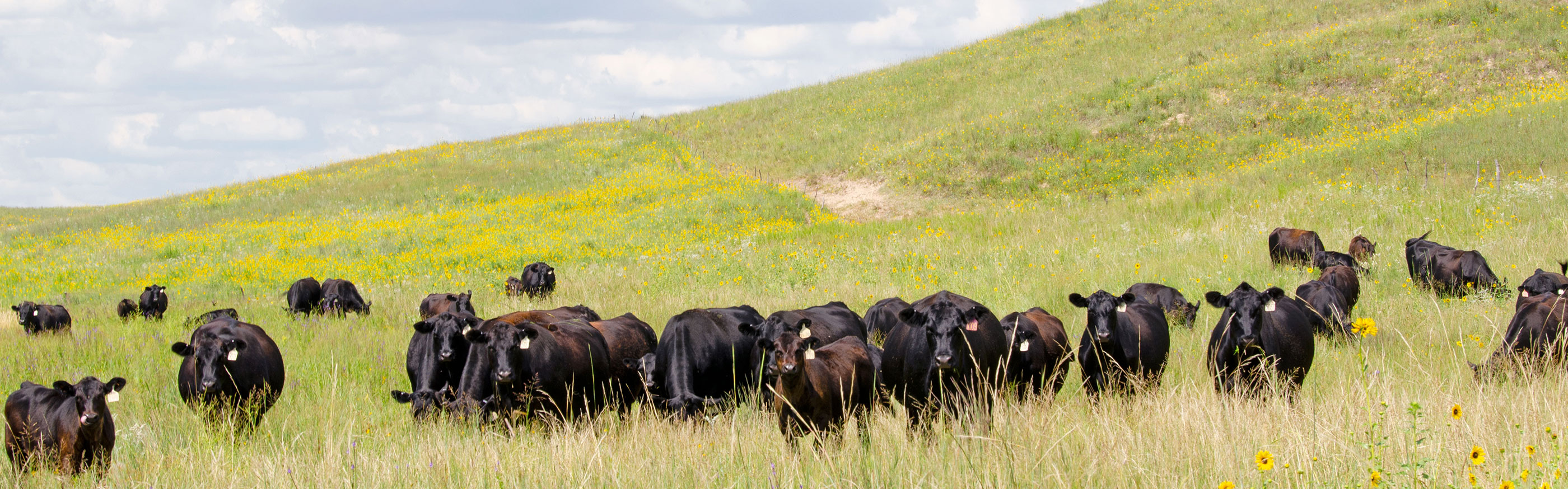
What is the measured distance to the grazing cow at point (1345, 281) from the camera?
1079cm

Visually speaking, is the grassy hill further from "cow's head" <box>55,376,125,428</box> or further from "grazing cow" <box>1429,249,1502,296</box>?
"cow's head" <box>55,376,125,428</box>

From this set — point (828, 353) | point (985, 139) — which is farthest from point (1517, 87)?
point (828, 353)

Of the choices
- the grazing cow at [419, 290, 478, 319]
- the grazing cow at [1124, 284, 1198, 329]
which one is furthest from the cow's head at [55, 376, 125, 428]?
the grazing cow at [1124, 284, 1198, 329]

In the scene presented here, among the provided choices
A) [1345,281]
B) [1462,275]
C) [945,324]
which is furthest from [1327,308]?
[945,324]

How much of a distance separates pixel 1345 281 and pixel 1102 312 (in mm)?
5252

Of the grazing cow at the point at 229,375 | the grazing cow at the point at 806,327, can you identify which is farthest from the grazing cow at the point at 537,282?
the grazing cow at the point at 229,375

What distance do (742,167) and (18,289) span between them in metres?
23.4

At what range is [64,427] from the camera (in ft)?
21.0

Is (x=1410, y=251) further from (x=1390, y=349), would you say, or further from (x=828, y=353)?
(x=828, y=353)

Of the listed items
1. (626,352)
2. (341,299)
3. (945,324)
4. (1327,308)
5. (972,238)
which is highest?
(945,324)

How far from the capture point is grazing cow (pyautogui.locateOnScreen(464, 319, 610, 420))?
24.2ft

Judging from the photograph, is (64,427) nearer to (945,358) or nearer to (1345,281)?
(945,358)

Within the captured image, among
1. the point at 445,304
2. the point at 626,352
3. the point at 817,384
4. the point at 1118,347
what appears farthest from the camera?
the point at 445,304

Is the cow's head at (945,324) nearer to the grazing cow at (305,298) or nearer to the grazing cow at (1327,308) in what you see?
the grazing cow at (1327,308)
